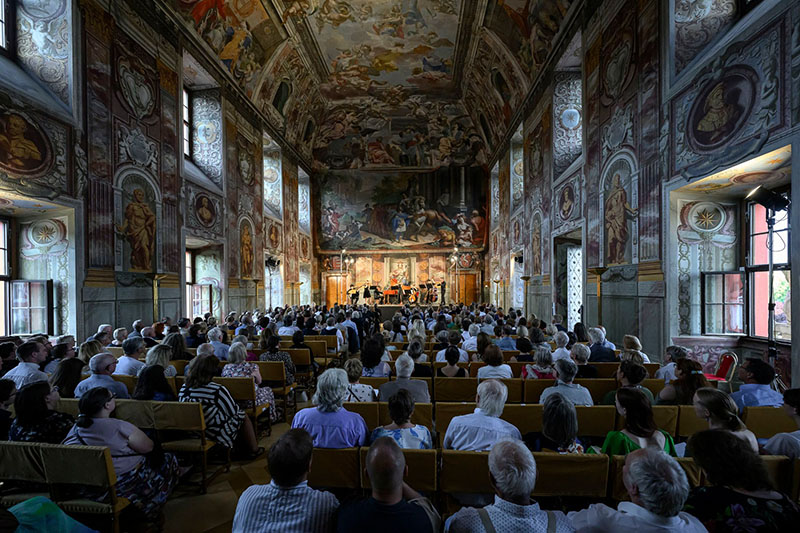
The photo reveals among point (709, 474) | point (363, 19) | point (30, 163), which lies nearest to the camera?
point (709, 474)

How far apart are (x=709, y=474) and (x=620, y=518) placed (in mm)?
578

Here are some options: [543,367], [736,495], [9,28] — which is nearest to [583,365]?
[543,367]

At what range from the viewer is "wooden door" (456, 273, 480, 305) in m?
29.5

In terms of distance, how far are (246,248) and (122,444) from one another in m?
15.2

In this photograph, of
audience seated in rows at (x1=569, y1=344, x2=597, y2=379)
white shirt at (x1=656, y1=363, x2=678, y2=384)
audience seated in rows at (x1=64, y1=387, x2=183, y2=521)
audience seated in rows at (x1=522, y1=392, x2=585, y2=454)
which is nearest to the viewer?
audience seated in rows at (x1=522, y1=392, x2=585, y2=454)

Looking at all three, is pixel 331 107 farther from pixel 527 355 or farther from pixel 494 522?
pixel 494 522

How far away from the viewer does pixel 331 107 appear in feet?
86.4

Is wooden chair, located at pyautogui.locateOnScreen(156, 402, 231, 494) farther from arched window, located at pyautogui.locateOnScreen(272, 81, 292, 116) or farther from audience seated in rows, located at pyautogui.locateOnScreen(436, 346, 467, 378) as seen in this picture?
arched window, located at pyautogui.locateOnScreen(272, 81, 292, 116)

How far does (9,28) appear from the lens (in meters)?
8.98

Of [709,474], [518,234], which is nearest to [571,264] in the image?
[518,234]

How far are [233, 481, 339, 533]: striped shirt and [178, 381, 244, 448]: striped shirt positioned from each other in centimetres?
260

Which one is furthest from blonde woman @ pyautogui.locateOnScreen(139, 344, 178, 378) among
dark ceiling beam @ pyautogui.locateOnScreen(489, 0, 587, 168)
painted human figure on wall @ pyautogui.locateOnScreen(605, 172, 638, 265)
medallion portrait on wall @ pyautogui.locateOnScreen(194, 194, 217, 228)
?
dark ceiling beam @ pyautogui.locateOnScreen(489, 0, 587, 168)

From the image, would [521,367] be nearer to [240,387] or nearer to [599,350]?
[599,350]

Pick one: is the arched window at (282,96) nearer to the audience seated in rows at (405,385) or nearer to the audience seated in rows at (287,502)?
the audience seated in rows at (405,385)
